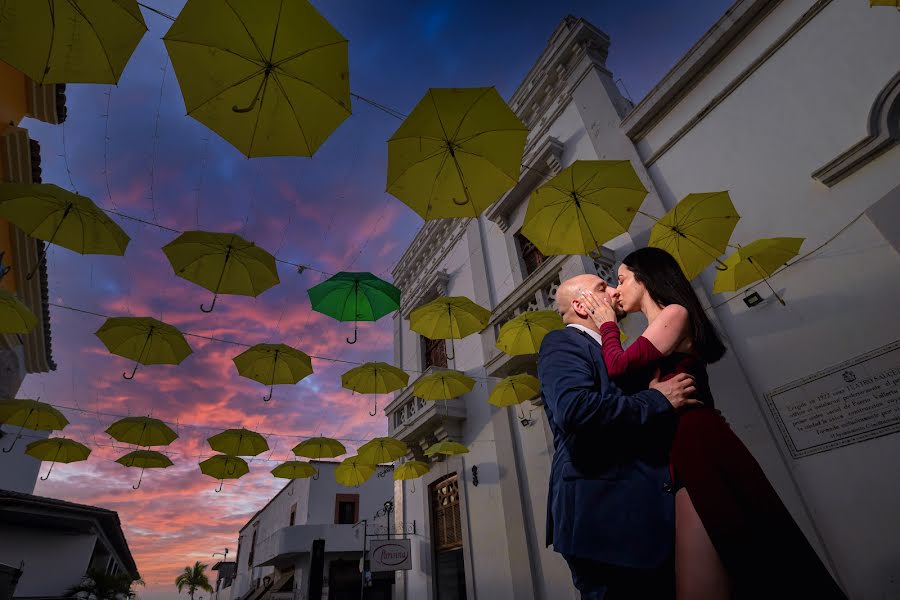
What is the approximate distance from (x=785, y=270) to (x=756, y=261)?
776mm

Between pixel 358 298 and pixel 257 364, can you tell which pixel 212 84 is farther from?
pixel 257 364

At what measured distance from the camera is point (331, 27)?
408 centimetres

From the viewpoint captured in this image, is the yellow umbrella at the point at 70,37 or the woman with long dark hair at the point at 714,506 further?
the yellow umbrella at the point at 70,37

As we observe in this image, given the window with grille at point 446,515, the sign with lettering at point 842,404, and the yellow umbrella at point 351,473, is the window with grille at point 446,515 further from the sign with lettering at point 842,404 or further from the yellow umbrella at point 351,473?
the sign with lettering at point 842,404

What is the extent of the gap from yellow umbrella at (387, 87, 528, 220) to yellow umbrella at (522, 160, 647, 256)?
99 cm

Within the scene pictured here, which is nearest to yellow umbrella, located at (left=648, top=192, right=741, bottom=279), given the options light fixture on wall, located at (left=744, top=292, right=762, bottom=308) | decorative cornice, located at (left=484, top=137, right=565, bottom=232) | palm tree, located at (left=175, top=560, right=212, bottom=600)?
light fixture on wall, located at (left=744, top=292, right=762, bottom=308)

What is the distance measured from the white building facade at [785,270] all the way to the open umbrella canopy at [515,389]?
62 centimetres

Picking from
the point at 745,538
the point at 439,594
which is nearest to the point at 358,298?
the point at 745,538

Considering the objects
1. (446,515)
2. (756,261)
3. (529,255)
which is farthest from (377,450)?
(756,261)

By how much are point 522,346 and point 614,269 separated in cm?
228

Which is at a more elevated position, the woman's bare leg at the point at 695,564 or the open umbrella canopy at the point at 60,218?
the open umbrella canopy at the point at 60,218

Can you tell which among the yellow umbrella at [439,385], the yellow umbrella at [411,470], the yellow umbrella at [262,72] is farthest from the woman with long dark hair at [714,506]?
the yellow umbrella at [411,470]

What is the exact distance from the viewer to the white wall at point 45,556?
46.7ft

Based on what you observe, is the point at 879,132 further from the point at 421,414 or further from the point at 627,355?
the point at 421,414
